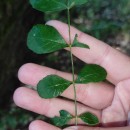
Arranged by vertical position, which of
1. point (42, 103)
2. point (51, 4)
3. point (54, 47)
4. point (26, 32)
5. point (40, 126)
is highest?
point (26, 32)

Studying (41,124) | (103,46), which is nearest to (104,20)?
(103,46)

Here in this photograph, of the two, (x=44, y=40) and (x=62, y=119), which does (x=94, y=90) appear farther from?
(x=44, y=40)

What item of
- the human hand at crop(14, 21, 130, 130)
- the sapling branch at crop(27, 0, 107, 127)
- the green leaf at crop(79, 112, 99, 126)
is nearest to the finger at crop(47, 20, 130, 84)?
the human hand at crop(14, 21, 130, 130)

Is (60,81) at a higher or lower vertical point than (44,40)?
lower

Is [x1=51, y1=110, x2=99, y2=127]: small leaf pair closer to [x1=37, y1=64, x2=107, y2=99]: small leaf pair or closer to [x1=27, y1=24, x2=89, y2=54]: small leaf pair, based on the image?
[x1=37, y1=64, x2=107, y2=99]: small leaf pair

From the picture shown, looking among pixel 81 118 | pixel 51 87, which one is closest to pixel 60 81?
pixel 51 87

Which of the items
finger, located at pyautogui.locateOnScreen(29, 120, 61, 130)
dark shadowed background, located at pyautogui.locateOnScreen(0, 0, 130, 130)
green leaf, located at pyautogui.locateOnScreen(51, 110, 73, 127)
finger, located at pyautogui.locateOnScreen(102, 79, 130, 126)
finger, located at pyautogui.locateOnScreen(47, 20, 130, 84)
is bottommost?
finger, located at pyautogui.locateOnScreen(29, 120, 61, 130)

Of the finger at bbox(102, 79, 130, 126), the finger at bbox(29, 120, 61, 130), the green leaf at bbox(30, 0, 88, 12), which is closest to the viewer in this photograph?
the green leaf at bbox(30, 0, 88, 12)
